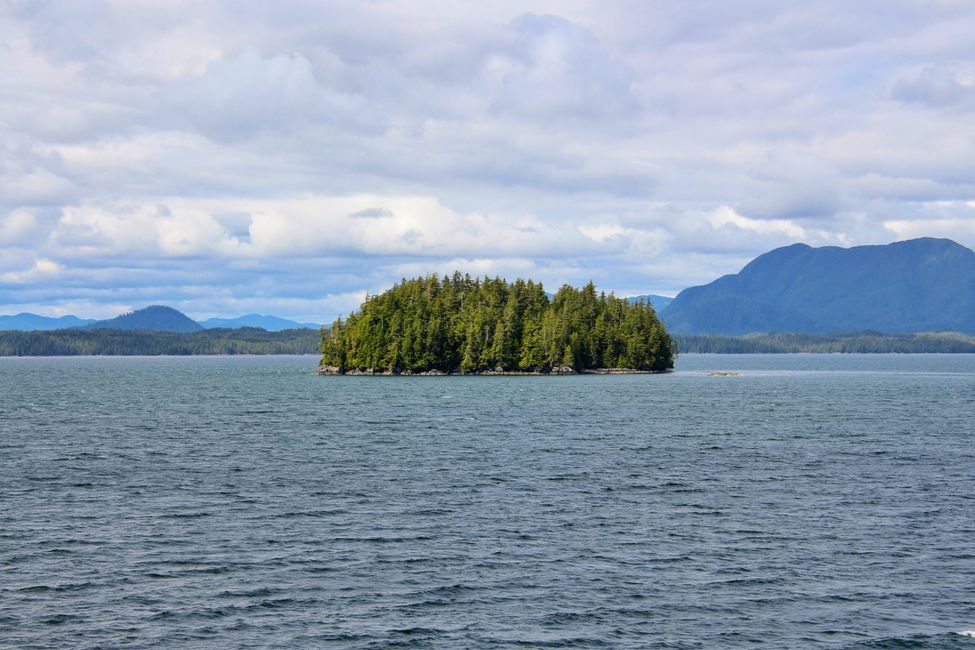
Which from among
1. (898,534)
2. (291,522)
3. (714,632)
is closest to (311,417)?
(291,522)

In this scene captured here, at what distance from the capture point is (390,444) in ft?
262

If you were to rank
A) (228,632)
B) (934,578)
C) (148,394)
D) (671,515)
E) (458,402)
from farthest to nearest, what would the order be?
(148,394) < (458,402) < (671,515) < (934,578) < (228,632)

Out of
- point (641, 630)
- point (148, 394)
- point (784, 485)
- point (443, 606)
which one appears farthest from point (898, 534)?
point (148, 394)

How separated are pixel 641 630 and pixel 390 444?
2024 inches

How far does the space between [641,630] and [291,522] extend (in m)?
21.0

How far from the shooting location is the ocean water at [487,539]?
99.9 ft

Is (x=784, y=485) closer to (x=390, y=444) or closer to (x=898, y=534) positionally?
(x=898, y=534)


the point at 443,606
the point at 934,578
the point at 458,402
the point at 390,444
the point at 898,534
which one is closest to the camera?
the point at 443,606

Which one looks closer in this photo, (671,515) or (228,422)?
(671,515)

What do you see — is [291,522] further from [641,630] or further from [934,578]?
[934,578]

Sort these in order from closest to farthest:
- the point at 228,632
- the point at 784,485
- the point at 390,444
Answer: the point at 228,632
the point at 784,485
the point at 390,444

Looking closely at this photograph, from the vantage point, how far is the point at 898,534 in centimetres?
4281

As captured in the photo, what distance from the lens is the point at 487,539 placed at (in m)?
42.1

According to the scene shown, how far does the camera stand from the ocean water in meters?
30.5
